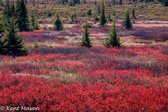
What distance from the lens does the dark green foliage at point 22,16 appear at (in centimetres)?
3869

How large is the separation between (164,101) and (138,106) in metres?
1.08

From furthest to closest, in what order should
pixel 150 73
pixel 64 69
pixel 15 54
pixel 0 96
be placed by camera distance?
1. pixel 15 54
2. pixel 64 69
3. pixel 150 73
4. pixel 0 96

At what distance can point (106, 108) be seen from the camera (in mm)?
4922

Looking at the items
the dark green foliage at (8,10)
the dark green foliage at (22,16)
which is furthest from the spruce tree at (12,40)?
the dark green foliage at (22,16)

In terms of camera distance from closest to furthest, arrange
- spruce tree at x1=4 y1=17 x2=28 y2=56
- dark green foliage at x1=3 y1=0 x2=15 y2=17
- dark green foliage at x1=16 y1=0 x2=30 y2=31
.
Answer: spruce tree at x1=4 y1=17 x2=28 y2=56 < dark green foliage at x1=3 y1=0 x2=15 y2=17 < dark green foliage at x1=16 y1=0 x2=30 y2=31

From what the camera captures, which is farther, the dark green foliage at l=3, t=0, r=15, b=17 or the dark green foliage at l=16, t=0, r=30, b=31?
the dark green foliage at l=16, t=0, r=30, b=31

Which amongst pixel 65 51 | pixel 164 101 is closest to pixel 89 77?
pixel 164 101

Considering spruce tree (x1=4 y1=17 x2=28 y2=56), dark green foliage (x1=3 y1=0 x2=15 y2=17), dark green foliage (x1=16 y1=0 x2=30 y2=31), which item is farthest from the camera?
dark green foliage (x1=16 y1=0 x2=30 y2=31)

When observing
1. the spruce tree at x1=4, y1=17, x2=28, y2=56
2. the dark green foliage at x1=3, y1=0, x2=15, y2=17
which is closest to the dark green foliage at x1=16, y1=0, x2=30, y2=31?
the dark green foliage at x1=3, y1=0, x2=15, y2=17

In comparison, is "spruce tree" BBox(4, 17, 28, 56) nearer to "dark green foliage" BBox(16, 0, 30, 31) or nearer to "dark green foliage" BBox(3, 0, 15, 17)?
"dark green foliage" BBox(3, 0, 15, 17)

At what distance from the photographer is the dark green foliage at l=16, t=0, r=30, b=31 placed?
38688 millimetres

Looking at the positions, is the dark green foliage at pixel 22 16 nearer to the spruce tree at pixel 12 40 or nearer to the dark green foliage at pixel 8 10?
the dark green foliage at pixel 8 10

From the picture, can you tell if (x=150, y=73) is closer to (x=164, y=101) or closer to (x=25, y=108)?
(x=164, y=101)

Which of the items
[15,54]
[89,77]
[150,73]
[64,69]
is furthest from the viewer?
[15,54]
